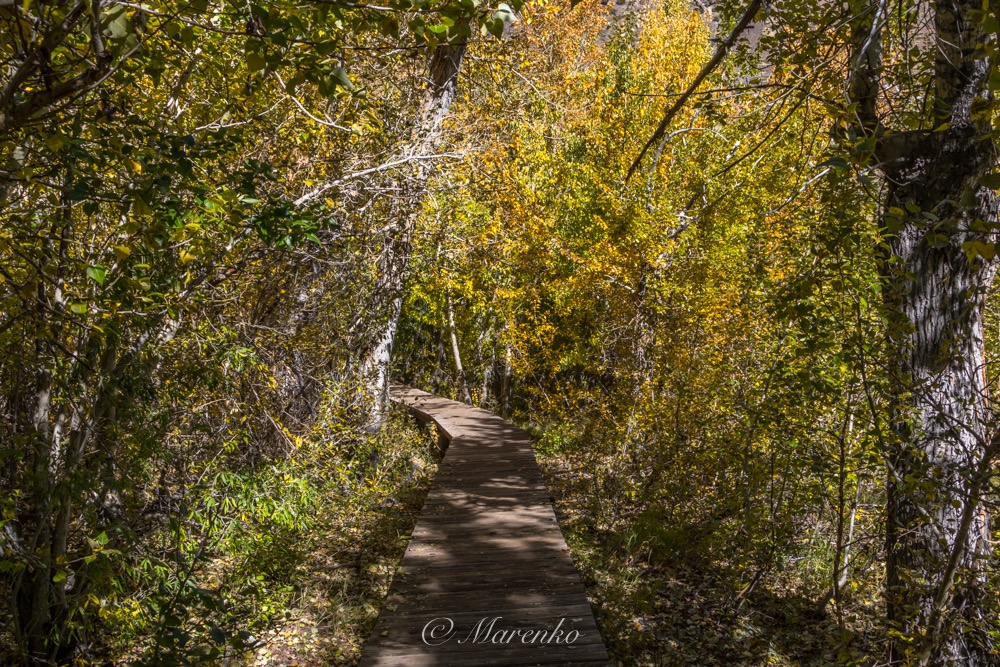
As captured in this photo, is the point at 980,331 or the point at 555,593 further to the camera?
the point at 555,593

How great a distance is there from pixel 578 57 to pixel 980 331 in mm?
19178

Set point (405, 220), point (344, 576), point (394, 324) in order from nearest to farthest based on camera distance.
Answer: point (344, 576), point (405, 220), point (394, 324)

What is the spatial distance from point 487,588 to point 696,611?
2509 millimetres

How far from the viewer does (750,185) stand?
34.5ft

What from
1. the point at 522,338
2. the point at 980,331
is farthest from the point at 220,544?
the point at 522,338

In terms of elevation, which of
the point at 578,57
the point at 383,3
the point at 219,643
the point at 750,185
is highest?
the point at 578,57

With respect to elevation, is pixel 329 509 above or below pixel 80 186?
below

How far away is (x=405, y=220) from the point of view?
8.07 metres

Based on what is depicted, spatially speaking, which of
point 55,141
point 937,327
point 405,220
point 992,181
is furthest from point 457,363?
point 992,181

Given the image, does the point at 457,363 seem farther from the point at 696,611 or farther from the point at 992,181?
the point at 992,181

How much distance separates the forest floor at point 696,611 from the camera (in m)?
5.64

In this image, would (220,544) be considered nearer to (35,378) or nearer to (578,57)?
(35,378)

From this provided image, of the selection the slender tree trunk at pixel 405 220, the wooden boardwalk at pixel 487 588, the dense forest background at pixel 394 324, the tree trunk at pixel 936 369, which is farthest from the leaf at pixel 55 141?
the slender tree trunk at pixel 405 220

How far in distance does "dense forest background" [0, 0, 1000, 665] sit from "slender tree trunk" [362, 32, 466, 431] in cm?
5
